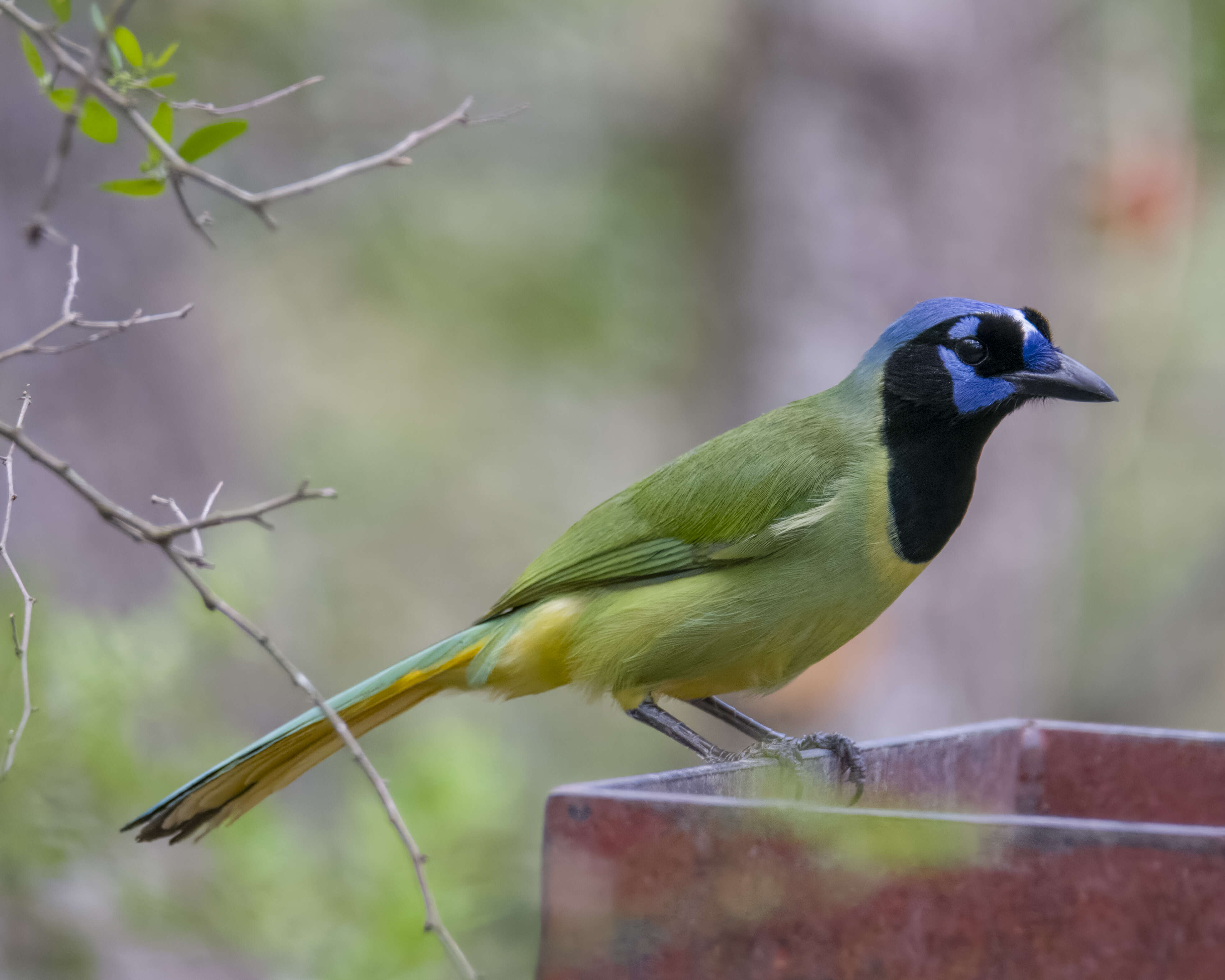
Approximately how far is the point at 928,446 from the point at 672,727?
92 cm

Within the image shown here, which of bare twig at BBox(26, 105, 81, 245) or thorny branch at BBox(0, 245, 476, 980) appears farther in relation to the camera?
thorny branch at BBox(0, 245, 476, 980)

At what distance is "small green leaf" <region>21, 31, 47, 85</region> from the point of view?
1.76 metres

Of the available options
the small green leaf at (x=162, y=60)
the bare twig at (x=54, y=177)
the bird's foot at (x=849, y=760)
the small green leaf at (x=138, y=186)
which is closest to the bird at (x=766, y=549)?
the bird's foot at (x=849, y=760)

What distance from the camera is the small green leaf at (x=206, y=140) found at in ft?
6.06

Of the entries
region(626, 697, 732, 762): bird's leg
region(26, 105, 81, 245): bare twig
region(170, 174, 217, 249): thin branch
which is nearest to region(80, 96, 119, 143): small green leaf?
region(170, 174, 217, 249): thin branch

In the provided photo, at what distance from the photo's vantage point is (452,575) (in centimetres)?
1042

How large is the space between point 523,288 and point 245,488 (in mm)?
1980

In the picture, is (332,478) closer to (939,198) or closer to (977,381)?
(939,198)

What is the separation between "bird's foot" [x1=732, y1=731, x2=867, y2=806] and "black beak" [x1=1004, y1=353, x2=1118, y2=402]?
981mm

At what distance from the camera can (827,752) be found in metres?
2.72

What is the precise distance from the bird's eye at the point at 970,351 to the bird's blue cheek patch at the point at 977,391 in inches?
1.4

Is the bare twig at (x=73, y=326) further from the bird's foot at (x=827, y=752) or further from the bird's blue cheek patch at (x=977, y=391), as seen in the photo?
the bird's blue cheek patch at (x=977, y=391)

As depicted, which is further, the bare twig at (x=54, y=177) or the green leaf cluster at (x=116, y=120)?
the green leaf cluster at (x=116, y=120)

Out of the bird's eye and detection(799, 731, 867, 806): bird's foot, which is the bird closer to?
the bird's eye
